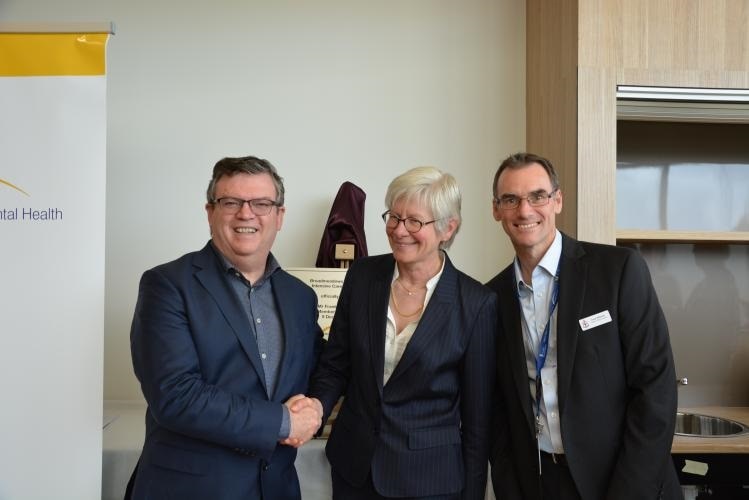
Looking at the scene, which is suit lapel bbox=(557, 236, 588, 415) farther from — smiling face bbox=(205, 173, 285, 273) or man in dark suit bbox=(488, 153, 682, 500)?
smiling face bbox=(205, 173, 285, 273)

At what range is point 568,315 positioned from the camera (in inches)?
67.1

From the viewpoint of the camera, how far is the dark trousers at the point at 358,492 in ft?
5.62

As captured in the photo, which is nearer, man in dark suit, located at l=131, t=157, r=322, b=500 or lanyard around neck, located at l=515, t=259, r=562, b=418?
man in dark suit, located at l=131, t=157, r=322, b=500

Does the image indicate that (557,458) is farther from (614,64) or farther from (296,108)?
(296,108)

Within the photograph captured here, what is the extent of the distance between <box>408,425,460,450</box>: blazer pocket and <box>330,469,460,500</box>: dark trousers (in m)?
0.15

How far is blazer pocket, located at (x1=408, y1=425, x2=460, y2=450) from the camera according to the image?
1694mm

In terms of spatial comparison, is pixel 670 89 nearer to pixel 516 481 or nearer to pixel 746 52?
pixel 746 52

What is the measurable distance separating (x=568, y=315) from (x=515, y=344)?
179 mm

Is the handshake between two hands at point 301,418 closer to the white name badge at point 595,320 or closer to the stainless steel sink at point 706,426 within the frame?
the white name badge at point 595,320

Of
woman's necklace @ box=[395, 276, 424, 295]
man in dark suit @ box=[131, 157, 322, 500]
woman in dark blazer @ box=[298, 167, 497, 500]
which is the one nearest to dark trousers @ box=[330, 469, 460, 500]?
woman in dark blazer @ box=[298, 167, 497, 500]

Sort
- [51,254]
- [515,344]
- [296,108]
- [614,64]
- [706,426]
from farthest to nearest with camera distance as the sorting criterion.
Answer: [296,108] < [706,426] < [614,64] < [51,254] < [515,344]

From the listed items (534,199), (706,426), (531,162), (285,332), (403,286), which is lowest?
(706,426)

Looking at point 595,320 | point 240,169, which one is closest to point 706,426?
point 595,320

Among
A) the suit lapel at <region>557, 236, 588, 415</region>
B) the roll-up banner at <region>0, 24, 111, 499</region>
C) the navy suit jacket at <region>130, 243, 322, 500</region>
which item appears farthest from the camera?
the roll-up banner at <region>0, 24, 111, 499</region>
